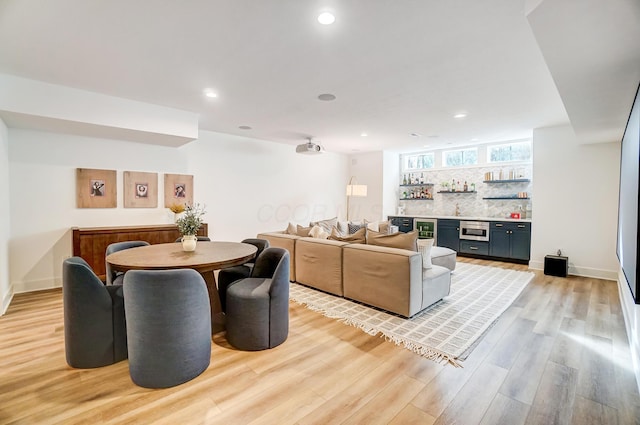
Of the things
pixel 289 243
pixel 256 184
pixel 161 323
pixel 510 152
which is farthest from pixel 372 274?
pixel 510 152

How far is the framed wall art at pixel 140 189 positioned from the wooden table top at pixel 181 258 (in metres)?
2.20

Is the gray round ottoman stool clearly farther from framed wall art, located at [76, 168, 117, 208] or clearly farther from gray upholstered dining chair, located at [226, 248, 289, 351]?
framed wall art, located at [76, 168, 117, 208]

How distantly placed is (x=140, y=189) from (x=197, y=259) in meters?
3.18

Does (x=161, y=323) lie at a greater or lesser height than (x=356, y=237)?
lesser

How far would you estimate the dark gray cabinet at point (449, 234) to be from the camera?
22.7 ft

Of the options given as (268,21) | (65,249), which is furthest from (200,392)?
(65,249)

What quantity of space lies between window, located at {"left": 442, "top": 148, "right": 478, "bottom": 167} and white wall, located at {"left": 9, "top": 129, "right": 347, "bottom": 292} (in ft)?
10.9

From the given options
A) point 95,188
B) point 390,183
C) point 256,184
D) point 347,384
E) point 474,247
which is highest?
point 390,183

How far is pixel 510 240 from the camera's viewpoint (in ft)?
20.1

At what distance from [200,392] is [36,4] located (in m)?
2.92

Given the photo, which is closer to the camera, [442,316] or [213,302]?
[213,302]

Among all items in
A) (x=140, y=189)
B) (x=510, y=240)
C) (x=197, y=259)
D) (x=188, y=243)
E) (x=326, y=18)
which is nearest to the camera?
(x=326, y=18)

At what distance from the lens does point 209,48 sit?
8.68ft

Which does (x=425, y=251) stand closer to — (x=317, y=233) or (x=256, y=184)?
(x=317, y=233)
